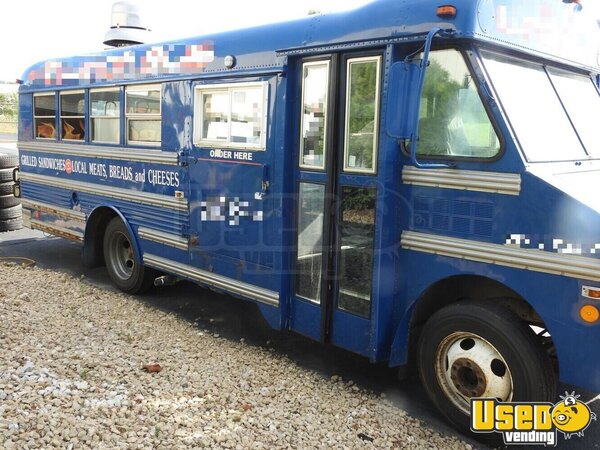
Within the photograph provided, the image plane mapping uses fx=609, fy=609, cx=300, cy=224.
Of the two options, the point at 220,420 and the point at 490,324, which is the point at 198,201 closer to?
the point at 220,420

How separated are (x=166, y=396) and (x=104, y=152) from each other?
345 centimetres

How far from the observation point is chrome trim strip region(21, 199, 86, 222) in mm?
7160

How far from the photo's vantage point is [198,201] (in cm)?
544

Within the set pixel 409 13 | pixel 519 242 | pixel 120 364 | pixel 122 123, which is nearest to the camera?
pixel 519 242

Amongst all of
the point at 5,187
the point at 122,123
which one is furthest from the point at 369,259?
the point at 5,187

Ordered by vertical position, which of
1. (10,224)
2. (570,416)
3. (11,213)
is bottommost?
(570,416)

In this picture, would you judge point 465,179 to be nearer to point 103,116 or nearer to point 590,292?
point 590,292

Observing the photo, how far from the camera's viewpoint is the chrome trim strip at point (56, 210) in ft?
23.5

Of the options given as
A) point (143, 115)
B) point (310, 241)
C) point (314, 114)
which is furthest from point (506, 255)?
point (143, 115)

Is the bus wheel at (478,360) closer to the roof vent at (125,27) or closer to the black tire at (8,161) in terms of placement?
the roof vent at (125,27)

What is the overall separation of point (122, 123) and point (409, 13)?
3629mm

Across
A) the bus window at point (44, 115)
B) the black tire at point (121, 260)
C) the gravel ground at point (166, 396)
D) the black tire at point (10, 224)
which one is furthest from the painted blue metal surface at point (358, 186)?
the black tire at point (10, 224)

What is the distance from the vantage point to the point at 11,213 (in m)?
9.18

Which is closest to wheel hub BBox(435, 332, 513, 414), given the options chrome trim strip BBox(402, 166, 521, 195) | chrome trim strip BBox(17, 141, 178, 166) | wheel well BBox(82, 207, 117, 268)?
chrome trim strip BBox(402, 166, 521, 195)
